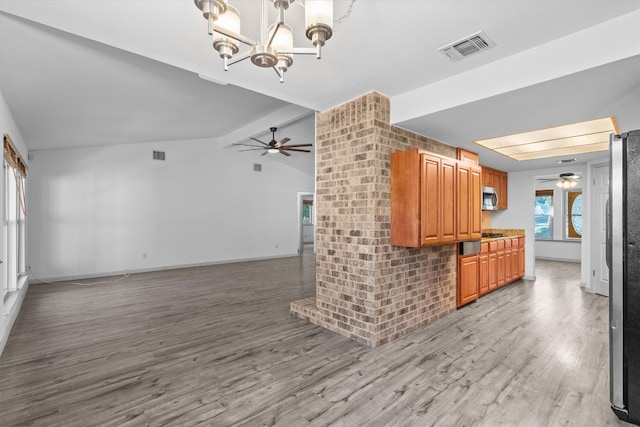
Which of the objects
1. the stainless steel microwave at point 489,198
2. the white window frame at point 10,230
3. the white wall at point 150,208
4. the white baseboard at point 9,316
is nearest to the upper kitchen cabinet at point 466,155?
the stainless steel microwave at point 489,198

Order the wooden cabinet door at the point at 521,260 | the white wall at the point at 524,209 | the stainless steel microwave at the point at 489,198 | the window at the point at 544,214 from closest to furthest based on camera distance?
the stainless steel microwave at the point at 489,198
the wooden cabinet door at the point at 521,260
the white wall at the point at 524,209
the window at the point at 544,214

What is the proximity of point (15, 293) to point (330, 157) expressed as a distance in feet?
15.6

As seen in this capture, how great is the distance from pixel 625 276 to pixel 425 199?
152 cm

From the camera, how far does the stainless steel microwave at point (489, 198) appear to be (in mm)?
5725

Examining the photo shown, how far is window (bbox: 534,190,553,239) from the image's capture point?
9.25m

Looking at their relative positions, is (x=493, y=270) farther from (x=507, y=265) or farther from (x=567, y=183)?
(x=567, y=183)

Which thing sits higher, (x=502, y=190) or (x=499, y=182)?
(x=499, y=182)

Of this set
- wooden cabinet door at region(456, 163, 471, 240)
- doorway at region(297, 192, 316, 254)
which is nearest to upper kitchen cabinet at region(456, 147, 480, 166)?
wooden cabinet door at region(456, 163, 471, 240)

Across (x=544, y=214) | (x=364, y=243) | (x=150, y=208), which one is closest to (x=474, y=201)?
(x=364, y=243)

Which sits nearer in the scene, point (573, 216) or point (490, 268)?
point (490, 268)

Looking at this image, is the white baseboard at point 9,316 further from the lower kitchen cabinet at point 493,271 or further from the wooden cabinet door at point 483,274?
the lower kitchen cabinet at point 493,271

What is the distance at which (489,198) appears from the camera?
5.84 meters

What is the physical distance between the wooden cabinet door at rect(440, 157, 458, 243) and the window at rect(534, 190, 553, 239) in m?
7.83

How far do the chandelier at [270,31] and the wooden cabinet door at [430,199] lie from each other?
5.91 feet
